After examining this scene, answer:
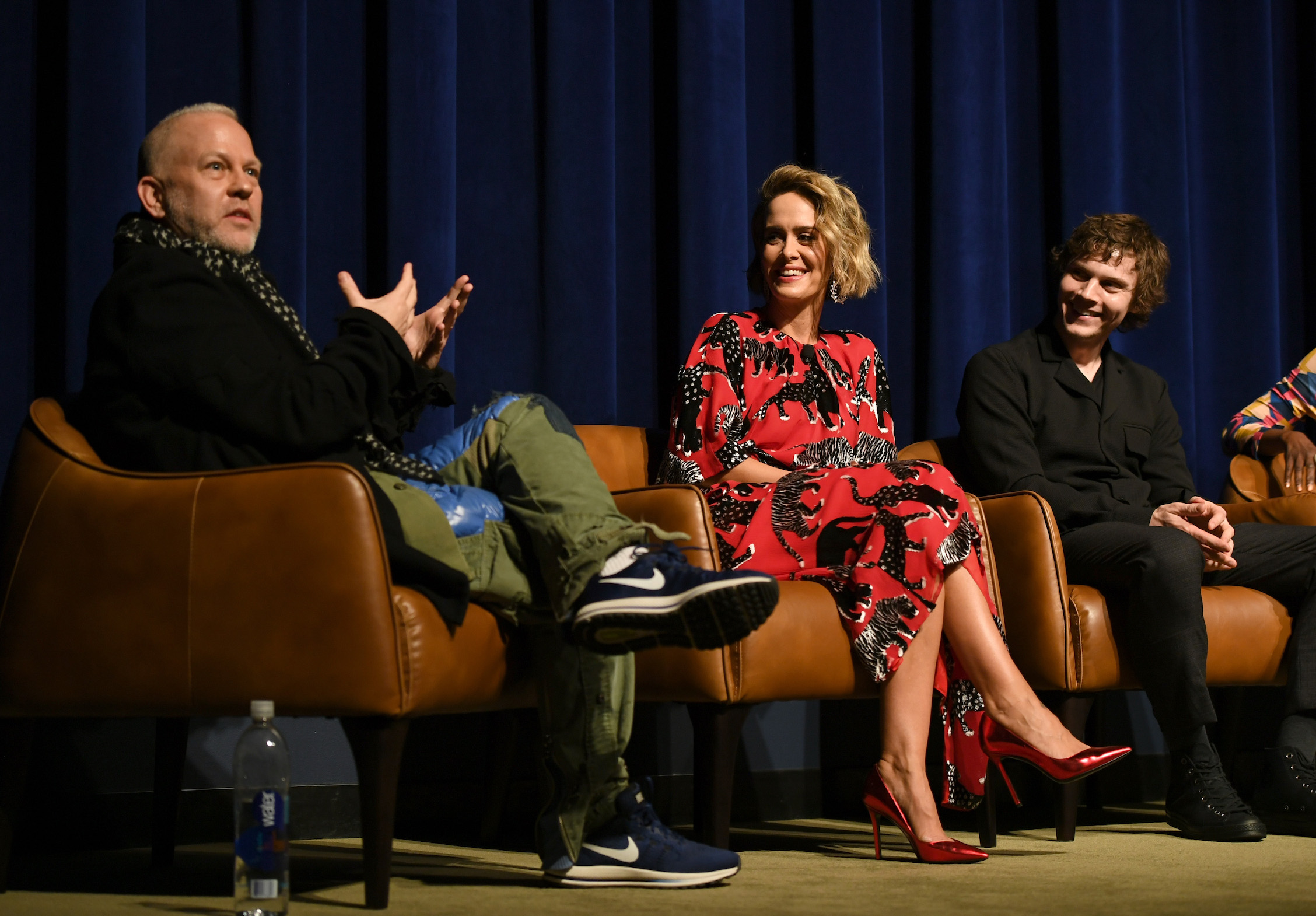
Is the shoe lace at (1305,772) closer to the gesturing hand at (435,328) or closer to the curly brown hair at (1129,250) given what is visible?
the curly brown hair at (1129,250)

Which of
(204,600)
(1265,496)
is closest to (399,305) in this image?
(204,600)

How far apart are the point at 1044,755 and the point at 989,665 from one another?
16 cm

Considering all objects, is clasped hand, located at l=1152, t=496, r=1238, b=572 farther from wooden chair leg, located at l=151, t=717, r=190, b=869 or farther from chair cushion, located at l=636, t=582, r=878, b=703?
wooden chair leg, located at l=151, t=717, r=190, b=869

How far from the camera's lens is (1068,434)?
108 inches

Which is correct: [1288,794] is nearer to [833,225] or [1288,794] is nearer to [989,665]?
[989,665]

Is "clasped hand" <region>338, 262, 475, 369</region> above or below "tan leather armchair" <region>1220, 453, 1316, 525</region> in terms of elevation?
above

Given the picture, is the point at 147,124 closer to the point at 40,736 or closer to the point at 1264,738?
the point at 40,736

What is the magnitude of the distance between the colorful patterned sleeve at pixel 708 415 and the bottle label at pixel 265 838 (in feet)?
3.54

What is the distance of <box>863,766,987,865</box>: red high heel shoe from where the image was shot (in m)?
1.98

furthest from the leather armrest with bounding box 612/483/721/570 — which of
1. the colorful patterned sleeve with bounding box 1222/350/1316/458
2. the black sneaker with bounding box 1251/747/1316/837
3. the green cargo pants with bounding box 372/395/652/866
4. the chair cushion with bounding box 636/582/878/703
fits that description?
the colorful patterned sleeve with bounding box 1222/350/1316/458

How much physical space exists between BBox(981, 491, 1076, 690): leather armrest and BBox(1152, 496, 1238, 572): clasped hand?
0.98 ft

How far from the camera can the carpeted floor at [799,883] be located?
5.23 feet

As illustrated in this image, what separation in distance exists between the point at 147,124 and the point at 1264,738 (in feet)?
9.49

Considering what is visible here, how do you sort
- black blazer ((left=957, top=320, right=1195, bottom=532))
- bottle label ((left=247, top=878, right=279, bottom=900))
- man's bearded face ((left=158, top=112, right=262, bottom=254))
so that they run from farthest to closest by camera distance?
black blazer ((left=957, top=320, right=1195, bottom=532))
man's bearded face ((left=158, top=112, right=262, bottom=254))
bottle label ((left=247, top=878, right=279, bottom=900))
